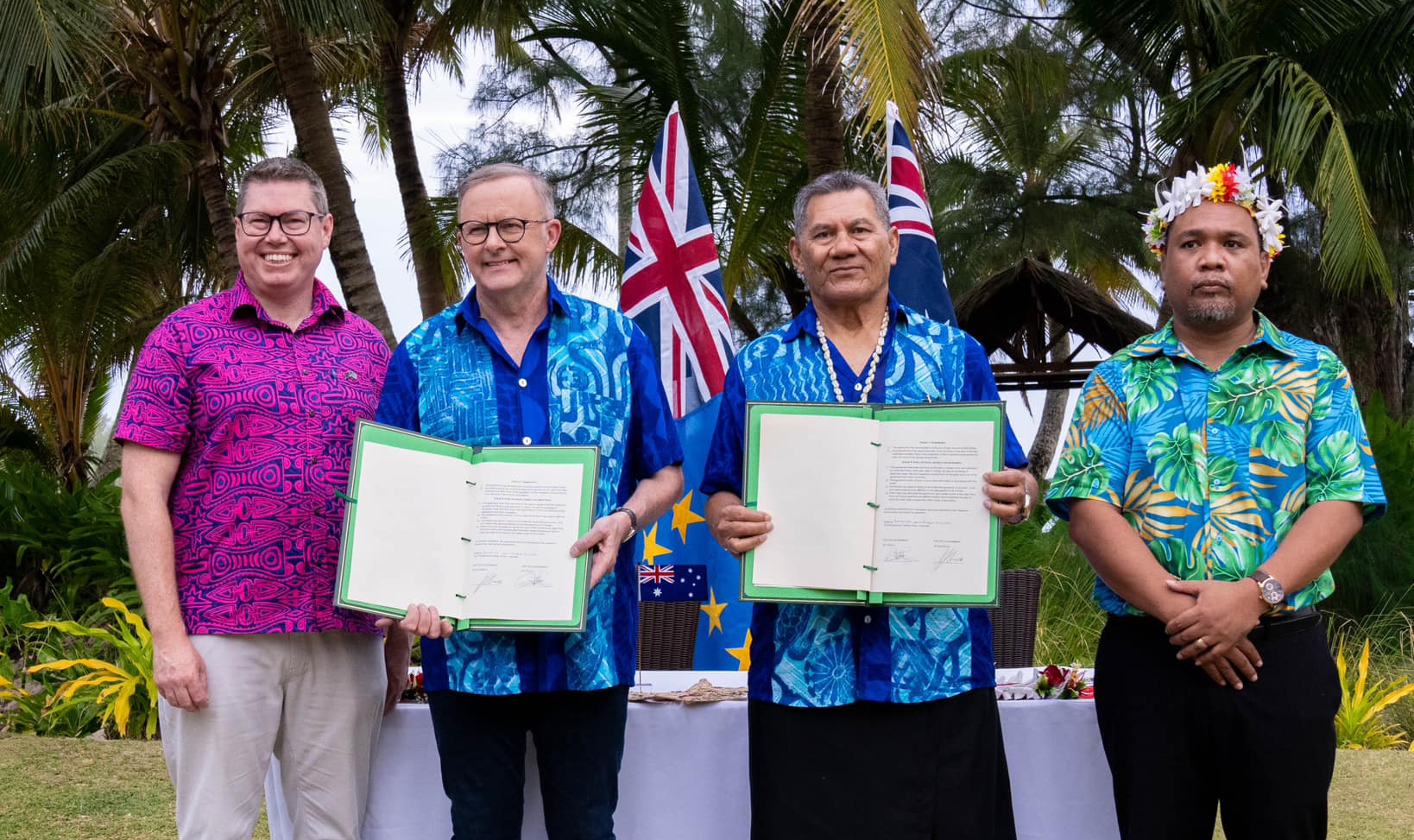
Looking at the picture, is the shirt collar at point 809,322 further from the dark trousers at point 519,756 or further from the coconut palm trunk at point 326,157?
the coconut palm trunk at point 326,157

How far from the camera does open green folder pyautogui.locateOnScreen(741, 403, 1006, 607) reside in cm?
266

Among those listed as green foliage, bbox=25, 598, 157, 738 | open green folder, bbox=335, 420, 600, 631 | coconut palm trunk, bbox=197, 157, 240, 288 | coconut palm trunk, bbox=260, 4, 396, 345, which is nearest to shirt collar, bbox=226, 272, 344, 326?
open green folder, bbox=335, 420, 600, 631

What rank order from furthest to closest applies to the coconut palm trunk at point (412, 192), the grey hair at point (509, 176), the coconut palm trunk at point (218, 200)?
the coconut palm trunk at point (412, 192), the coconut palm trunk at point (218, 200), the grey hair at point (509, 176)

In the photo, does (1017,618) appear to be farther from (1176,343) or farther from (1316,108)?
(1316,108)

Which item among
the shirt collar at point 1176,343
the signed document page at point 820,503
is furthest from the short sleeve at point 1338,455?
the signed document page at point 820,503

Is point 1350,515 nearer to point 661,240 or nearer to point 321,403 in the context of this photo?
point 321,403

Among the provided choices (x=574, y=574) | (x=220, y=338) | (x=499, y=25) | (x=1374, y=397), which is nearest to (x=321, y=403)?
(x=220, y=338)

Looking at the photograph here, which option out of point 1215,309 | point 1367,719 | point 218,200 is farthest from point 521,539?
point 218,200

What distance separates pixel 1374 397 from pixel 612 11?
7505 millimetres

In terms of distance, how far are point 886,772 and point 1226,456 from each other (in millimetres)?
1054

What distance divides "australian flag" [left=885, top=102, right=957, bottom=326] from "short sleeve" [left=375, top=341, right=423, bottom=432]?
2930 mm

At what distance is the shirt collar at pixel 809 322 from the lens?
2932mm

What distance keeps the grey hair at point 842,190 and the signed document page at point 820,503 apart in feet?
1.66

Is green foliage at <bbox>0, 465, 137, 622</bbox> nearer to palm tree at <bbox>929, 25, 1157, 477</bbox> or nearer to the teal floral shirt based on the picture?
the teal floral shirt
